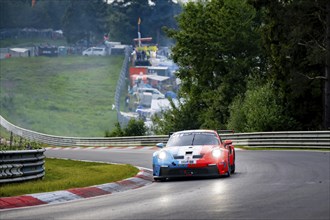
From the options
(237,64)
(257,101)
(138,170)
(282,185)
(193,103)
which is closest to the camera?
(282,185)

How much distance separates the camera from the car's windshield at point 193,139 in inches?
853

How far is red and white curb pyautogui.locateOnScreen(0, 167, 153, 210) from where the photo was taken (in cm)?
1488

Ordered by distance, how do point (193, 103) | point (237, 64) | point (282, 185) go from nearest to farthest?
point (282, 185) < point (237, 64) < point (193, 103)

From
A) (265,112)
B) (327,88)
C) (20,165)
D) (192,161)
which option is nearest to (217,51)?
(265,112)

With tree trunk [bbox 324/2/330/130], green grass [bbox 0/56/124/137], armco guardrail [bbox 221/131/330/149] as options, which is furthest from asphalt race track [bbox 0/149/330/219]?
green grass [bbox 0/56/124/137]

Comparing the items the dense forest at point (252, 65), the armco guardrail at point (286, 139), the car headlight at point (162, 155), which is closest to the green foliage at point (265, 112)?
the dense forest at point (252, 65)

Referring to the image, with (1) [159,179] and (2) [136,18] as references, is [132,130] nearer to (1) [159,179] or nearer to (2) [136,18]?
(1) [159,179]

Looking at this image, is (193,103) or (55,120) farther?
(55,120)

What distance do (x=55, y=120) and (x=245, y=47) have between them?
7896 cm

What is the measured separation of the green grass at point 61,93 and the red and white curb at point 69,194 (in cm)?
10698

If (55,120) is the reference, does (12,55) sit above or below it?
above

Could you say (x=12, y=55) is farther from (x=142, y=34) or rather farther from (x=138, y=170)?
(x=138, y=170)

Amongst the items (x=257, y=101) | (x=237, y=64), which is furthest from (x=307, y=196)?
(x=237, y=64)

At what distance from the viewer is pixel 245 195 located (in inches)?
581
